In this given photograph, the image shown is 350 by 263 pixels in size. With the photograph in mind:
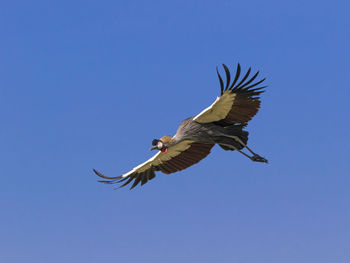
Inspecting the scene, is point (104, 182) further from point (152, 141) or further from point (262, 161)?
point (262, 161)

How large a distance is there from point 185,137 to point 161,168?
7.12 ft

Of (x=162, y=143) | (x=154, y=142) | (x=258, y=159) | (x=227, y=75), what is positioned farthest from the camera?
(x=154, y=142)

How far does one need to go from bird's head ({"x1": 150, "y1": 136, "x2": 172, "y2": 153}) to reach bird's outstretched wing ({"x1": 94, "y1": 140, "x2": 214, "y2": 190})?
0.46m

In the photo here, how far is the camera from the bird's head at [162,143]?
1922cm

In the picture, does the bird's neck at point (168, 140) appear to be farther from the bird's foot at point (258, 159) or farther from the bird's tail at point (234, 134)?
the bird's foot at point (258, 159)

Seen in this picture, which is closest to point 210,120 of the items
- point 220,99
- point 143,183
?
point 220,99

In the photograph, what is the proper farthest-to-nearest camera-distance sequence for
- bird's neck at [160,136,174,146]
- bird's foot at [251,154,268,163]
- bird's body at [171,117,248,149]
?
bird's neck at [160,136,174,146]
bird's foot at [251,154,268,163]
bird's body at [171,117,248,149]

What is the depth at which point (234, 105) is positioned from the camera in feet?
59.9

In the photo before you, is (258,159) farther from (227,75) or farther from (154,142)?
(154,142)

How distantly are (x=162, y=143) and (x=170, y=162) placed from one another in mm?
1484

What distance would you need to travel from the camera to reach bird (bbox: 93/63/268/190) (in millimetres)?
17953

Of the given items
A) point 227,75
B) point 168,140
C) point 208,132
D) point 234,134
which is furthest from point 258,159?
point 227,75

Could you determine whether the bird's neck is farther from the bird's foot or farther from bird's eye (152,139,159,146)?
the bird's foot

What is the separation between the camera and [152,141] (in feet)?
63.8
